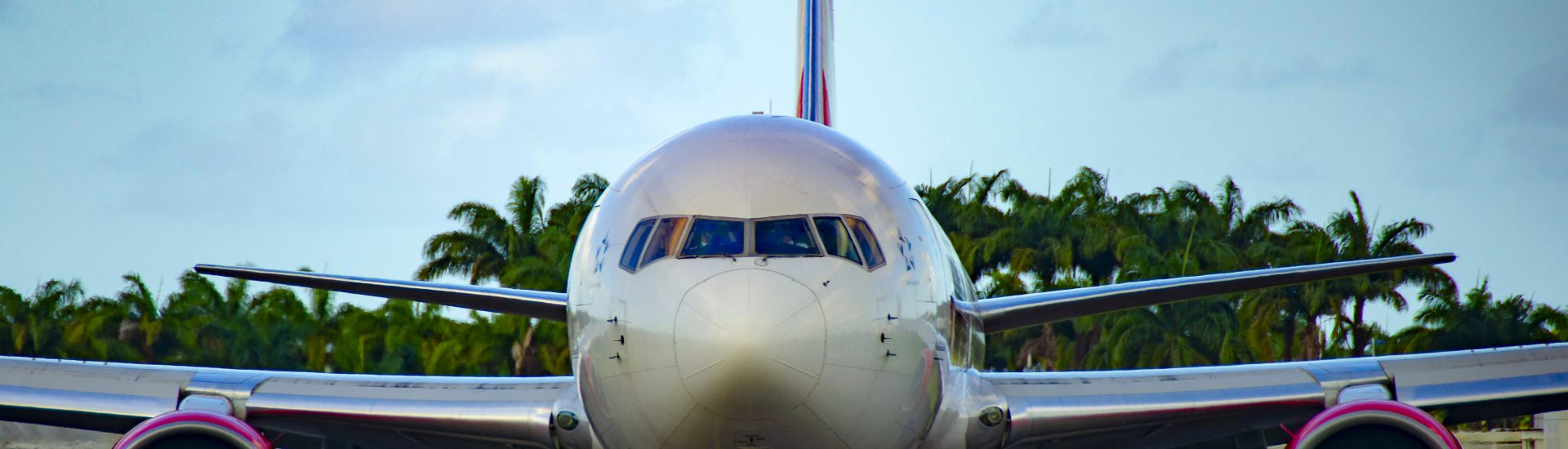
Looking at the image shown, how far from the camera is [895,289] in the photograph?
348 inches

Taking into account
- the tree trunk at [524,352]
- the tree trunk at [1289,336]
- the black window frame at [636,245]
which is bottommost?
the black window frame at [636,245]

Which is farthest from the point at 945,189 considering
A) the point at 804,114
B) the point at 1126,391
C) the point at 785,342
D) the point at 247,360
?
the point at 785,342

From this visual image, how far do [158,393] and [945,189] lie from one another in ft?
159

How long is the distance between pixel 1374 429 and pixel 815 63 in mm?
10833

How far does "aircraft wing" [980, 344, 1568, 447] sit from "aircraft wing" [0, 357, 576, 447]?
155 inches

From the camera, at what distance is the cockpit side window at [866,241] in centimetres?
882

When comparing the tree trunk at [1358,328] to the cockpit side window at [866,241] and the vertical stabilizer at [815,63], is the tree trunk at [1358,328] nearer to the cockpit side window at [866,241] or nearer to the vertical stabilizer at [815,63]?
the vertical stabilizer at [815,63]

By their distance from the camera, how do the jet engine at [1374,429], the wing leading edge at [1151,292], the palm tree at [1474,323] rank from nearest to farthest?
the jet engine at [1374,429]
the wing leading edge at [1151,292]
the palm tree at [1474,323]

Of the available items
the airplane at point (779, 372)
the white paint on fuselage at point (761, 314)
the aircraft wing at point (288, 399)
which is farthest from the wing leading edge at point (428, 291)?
the white paint on fuselage at point (761, 314)

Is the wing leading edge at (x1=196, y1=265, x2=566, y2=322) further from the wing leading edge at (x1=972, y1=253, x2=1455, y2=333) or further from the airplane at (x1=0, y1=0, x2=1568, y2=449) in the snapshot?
the wing leading edge at (x1=972, y1=253, x2=1455, y2=333)

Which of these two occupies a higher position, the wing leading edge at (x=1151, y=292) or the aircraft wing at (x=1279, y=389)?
the wing leading edge at (x=1151, y=292)

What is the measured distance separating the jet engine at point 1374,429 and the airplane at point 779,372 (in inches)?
0.7

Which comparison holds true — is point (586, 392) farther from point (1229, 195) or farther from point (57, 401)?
point (1229, 195)

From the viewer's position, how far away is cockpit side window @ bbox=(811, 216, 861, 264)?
8.67 metres
